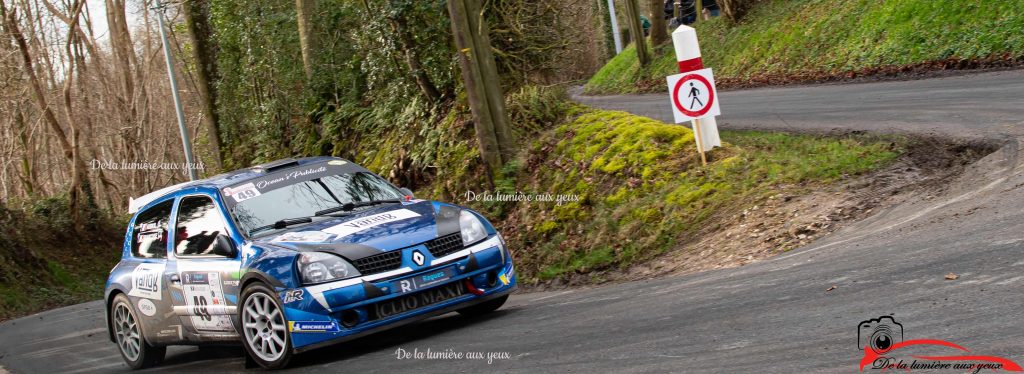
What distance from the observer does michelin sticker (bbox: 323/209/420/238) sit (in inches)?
308

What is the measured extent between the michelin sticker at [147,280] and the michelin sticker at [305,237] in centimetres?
174

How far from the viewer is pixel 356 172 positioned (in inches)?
371

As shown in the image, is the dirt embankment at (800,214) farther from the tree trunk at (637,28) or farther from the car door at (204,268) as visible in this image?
the tree trunk at (637,28)

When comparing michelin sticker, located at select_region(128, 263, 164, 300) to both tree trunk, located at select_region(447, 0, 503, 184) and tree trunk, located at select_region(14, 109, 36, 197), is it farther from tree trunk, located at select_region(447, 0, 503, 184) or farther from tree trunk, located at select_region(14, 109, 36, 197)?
tree trunk, located at select_region(14, 109, 36, 197)

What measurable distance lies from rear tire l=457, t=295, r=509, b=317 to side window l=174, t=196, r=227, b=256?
7.21 feet

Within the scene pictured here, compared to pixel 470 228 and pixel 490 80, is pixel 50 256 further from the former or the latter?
pixel 470 228

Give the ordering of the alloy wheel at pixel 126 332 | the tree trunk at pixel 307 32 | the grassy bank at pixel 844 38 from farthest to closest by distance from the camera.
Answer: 1. the tree trunk at pixel 307 32
2. the grassy bank at pixel 844 38
3. the alloy wheel at pixel 126 332

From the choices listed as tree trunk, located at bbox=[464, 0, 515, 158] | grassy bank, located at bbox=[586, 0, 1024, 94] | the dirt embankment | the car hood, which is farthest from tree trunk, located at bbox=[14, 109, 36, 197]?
the car hood

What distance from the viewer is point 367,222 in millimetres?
8031

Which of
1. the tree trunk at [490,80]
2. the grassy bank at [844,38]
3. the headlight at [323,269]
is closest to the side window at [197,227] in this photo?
the headlight at [323,269]

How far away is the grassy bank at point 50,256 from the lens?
24.0 metres

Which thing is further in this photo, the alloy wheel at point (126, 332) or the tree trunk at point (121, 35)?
the tree trunk at point (121, 35)

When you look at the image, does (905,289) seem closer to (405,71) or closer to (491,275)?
(491,275)

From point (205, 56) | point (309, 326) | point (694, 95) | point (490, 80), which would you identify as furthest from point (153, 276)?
point (205, 56)
